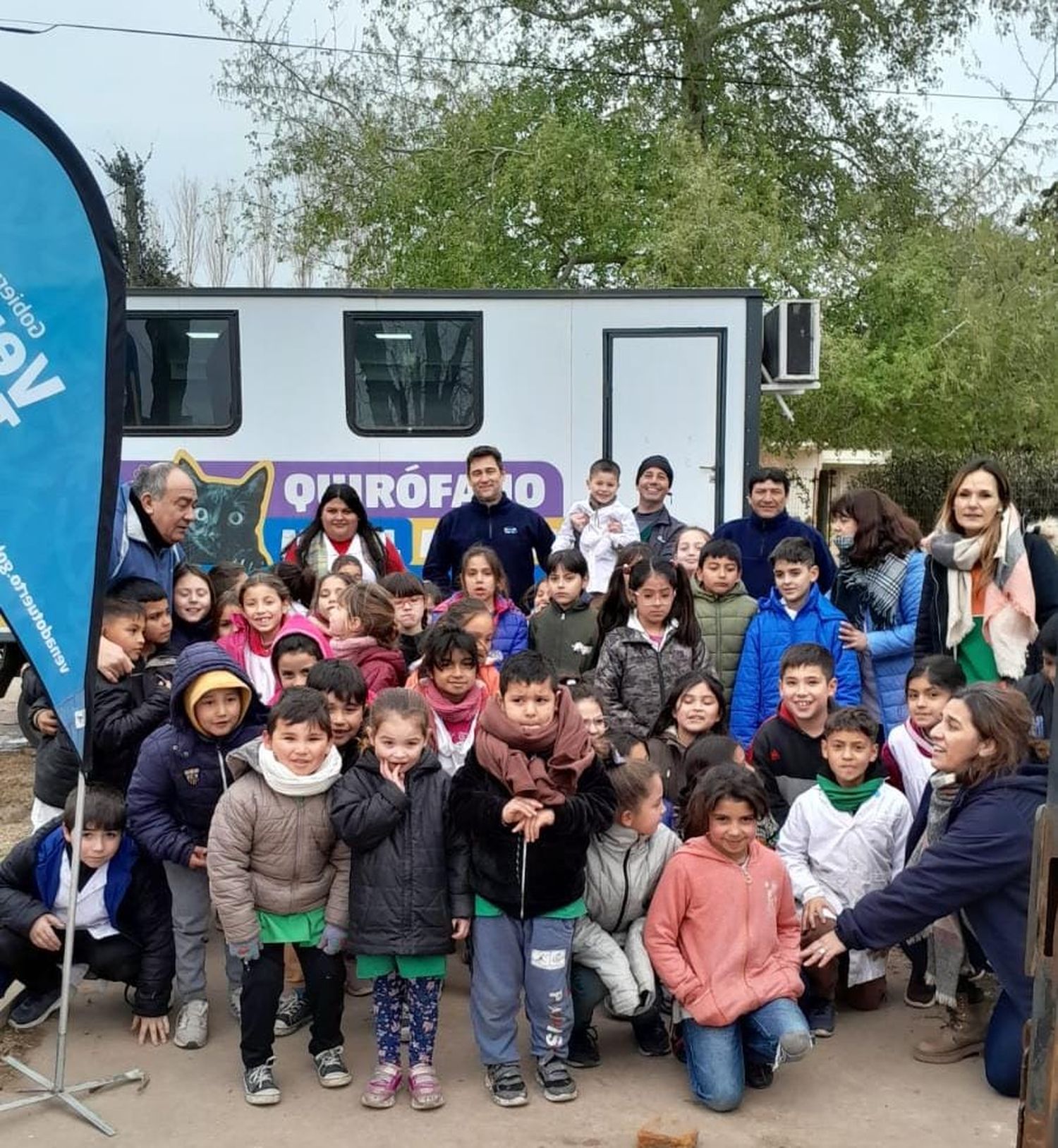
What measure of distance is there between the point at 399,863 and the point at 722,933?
3.35 feet

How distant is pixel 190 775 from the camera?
13.6 ft

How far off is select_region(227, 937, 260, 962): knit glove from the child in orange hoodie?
3.95 ft

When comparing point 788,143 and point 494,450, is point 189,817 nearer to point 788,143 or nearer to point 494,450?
point 494,450

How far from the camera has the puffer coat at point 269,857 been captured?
3.74 m

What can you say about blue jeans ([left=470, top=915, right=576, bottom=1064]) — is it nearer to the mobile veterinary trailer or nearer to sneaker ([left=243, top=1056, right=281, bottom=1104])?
sneaker ([left=243, top=1056, right=281, bottom=1104])

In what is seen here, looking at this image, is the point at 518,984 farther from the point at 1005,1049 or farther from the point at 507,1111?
the point at 1005,1049

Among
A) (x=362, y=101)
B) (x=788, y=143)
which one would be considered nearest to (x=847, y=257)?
(x=788, y=143)

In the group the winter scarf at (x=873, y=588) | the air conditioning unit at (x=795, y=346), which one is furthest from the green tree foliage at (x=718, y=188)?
the winter scarf at (x=873, y=588)

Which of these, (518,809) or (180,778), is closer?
(518,809)

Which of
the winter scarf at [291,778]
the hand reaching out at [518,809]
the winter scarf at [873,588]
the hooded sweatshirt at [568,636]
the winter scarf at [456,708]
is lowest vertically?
the hand reaching out at [518,809]

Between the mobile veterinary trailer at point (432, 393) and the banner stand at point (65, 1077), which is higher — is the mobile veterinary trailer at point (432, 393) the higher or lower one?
the higher one

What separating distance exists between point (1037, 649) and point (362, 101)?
1536cm

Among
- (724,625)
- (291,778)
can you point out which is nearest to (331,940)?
(291,778)

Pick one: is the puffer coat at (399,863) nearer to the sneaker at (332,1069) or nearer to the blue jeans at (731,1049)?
the sneaker at (332,1069)
